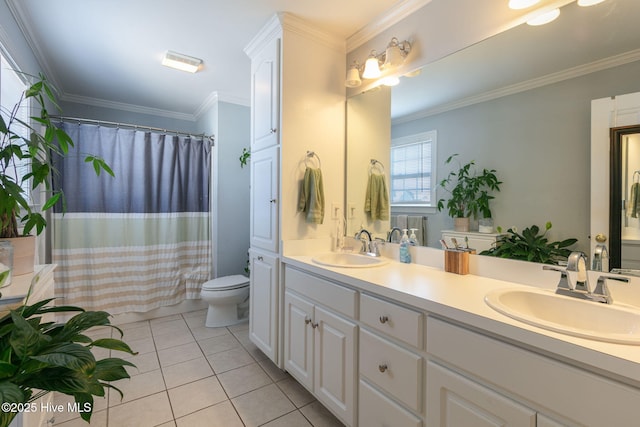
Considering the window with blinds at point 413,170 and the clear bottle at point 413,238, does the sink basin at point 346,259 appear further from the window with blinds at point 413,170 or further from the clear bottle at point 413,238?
the window with blinds at point 413,170

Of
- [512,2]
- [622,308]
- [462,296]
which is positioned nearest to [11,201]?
[462,296]

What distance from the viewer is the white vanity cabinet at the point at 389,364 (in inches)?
42.9

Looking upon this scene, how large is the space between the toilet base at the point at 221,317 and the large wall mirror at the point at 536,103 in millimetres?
2134

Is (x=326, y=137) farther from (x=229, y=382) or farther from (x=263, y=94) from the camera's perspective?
(x=229, y=382)

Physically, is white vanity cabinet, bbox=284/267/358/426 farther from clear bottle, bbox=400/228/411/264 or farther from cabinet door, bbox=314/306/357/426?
clear bottle, bbox=400/228/411/264

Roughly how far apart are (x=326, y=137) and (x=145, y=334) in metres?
2.45

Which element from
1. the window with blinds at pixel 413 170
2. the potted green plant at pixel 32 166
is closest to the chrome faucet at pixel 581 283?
the window with blinds at pixel 413 170

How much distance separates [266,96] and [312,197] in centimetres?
82

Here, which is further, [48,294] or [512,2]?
[48,294]

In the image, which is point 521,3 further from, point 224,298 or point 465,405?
point 224,298

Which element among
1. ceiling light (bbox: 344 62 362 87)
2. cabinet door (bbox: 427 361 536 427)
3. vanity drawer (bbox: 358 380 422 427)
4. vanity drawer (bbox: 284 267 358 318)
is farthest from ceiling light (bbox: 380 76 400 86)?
vanity drawer (bbox: 358 380 422 427)

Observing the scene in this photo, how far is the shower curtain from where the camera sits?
2.72 metres

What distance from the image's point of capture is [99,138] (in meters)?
2.85

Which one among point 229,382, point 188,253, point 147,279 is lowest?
point 229,382
